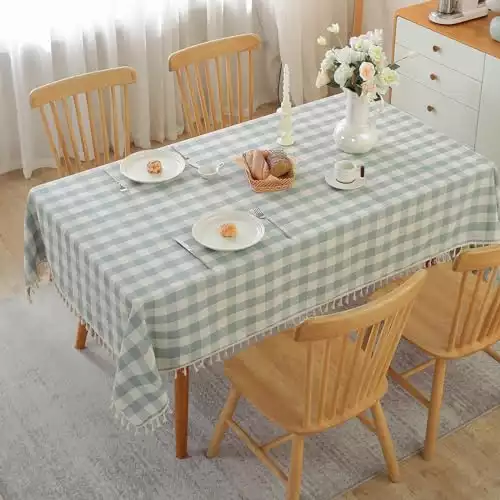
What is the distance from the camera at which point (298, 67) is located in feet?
16.5

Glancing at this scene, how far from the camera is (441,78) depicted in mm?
4207

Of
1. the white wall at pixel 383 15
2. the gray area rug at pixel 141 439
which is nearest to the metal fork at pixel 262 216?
the gray area rug at pixel 141 439

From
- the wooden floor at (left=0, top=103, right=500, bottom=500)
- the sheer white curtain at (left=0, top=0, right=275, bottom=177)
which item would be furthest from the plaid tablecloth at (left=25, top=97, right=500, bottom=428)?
the sheer white curtain at (left=0, top=0, right=275, bottom=177)

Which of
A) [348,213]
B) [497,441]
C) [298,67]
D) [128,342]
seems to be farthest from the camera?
[298,67]

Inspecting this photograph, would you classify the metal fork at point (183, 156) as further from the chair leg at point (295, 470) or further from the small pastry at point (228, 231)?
the chair leg at point (295, 470)

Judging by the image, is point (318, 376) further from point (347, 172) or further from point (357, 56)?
point (357, 56)

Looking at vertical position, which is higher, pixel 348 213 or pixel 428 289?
pixel 348 213

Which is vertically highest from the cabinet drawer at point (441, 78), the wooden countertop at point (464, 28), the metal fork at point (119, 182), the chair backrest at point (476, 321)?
the wooden countertop at point (464, 28)

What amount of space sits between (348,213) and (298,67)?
2.33 metres

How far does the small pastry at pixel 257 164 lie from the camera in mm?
2986

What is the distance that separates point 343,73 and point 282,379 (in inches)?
38.2

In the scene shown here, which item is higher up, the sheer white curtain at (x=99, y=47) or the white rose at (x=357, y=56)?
the white rose at (x=357, y=56)

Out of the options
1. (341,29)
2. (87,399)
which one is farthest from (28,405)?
(341,29)

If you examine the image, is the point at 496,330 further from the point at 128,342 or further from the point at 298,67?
the point at 298,67
